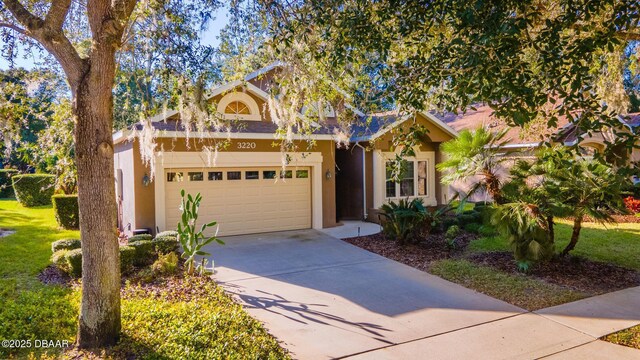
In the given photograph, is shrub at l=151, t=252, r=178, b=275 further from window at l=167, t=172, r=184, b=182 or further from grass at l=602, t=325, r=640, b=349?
grass at l=602, t=325, r=640, b=349

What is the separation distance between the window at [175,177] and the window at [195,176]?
0.21 meters

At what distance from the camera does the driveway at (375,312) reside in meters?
5.12

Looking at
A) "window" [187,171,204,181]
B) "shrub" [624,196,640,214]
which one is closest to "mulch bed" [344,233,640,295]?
"window" [187,171,204,181]

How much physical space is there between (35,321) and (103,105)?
306 cm

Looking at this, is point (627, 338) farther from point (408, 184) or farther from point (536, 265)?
point (408, 184)

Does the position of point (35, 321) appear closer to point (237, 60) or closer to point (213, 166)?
point (237, 60)

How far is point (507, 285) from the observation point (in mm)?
7473

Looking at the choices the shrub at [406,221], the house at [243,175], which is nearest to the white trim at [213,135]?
the house at [243,175]

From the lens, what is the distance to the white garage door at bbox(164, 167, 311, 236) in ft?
38.0

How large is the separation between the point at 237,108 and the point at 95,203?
7.74 metres

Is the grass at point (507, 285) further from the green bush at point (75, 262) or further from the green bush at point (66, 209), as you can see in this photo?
the green bush at point (66, 209)

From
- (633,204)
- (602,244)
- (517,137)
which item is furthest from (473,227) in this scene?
(633,204)

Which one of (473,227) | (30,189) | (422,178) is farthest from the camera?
(30,189)

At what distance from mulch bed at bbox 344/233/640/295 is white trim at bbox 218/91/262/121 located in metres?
4.63
